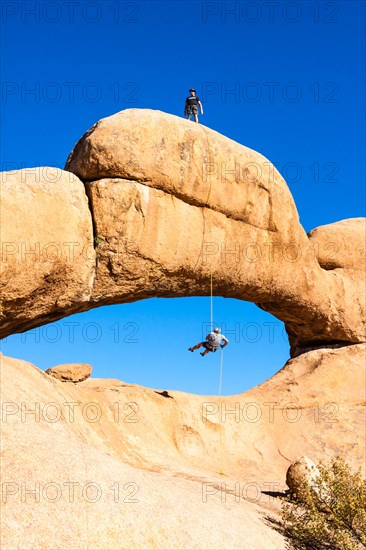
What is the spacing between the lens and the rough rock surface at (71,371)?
19469 mm

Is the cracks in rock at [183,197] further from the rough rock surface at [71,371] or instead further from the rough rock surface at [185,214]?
the rough rock surface at [71,371]

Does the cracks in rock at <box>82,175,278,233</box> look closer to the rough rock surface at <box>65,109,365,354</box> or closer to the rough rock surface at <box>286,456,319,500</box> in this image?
the rough rock surface at <box>65,109,365,354</box>

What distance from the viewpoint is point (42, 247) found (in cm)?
1451

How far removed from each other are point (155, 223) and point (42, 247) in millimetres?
3376

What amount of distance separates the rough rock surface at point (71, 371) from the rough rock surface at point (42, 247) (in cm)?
381

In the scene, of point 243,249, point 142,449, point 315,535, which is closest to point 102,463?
point 315,535

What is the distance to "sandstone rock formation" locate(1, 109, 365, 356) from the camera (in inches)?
589

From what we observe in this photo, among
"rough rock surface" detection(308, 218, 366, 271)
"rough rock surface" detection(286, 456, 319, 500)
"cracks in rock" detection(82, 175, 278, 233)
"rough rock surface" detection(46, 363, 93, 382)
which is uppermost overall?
"rough rock surface" detection(308, 218, 366, 271)

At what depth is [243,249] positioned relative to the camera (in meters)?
18.8

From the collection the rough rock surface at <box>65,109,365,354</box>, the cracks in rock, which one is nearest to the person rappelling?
the rough rock surface at <box>65,109,365,354</box>

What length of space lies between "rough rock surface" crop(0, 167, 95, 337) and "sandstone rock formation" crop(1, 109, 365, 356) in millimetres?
32

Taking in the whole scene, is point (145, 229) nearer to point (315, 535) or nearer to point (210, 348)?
point (210, 348)

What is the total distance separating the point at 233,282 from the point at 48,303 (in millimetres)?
6334

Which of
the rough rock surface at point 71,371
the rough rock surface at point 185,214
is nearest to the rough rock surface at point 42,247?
the rough rock surface at point 185,214
